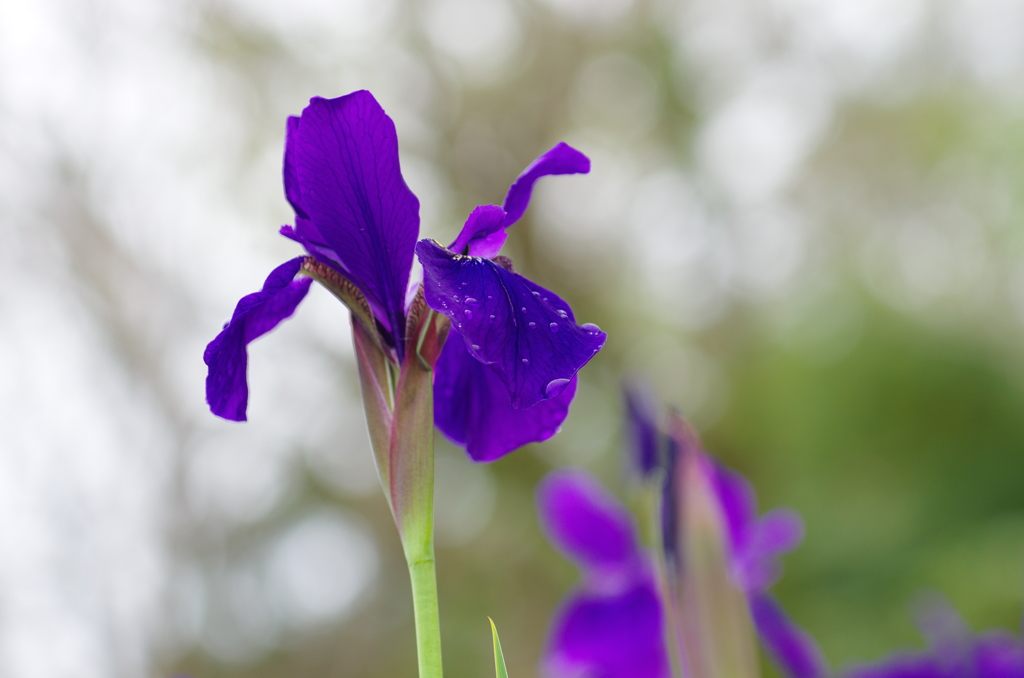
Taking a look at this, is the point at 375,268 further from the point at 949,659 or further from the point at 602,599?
the point at 949,659

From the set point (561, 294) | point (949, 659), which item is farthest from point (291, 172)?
point (561, 294)

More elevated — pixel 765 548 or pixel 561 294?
pixel 561 294

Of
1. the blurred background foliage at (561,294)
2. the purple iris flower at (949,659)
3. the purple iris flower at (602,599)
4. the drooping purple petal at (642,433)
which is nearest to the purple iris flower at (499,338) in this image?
the drooping purple petal at (642,433)

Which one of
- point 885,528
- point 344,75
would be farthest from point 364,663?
point 344,75

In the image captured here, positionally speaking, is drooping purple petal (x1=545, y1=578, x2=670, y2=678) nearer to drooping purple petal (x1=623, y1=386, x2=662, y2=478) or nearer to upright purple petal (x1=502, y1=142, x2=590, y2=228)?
drooping purple petal (x1=623, y1=386, x2=662, y2=478)

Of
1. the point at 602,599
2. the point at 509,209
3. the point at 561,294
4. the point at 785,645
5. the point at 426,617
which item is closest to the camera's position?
the point at 426,617

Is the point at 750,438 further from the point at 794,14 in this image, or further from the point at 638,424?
the point at 638,424
